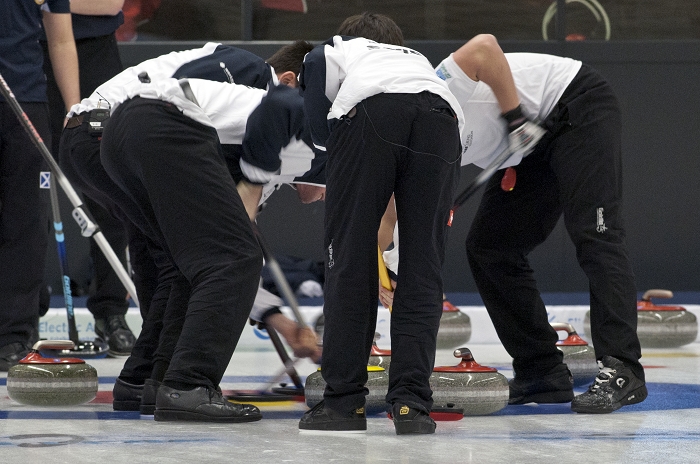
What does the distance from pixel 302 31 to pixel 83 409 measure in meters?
4.04

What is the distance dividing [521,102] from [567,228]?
16.9 inches

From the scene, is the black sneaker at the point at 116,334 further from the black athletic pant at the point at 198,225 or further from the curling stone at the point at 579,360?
the curling stone at the point at 579,360

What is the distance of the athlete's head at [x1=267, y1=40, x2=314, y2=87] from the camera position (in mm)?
3410

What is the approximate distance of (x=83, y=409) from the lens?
3.35m

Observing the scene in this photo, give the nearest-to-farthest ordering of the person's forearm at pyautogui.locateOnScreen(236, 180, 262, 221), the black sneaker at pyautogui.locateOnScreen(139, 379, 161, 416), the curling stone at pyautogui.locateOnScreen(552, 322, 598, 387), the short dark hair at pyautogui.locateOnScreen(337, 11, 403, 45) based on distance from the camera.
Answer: the short dark hair at pyautogui.locateOnScreen(337, 11, 403, 45), the black sneaker at pyautogui.locateOnScreen(139, 379, 161, 416), the person's forearm at pyautogui.locateOnScreen(236, 180, 262, 221), the curling stone at pyautogui.locateOnScreen(552, 322, 598, 387)

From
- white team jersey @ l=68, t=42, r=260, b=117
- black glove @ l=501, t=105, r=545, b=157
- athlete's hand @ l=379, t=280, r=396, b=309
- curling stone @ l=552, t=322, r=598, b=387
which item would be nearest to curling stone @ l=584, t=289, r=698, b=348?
curling stone @ l=552, t=322, r=598, b=387

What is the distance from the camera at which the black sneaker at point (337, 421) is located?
279 centimetres

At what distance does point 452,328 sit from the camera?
499 cm

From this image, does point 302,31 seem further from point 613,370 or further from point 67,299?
point 613,370

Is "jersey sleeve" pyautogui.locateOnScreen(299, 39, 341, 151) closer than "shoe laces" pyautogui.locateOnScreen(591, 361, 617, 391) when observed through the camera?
Yes

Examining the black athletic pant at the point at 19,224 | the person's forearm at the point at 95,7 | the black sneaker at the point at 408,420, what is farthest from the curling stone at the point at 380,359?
the person's forearm at the point at 95,7

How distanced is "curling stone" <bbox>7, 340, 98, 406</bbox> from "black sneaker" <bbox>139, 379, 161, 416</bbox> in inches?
8.8

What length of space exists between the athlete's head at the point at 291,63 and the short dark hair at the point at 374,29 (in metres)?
0.33

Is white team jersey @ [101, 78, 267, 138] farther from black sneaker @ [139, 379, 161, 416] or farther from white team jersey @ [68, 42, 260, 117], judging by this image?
black sneaker @ [139, 379, 161, 416]
